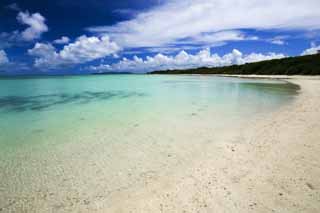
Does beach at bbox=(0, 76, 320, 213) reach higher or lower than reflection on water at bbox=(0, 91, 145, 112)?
higher

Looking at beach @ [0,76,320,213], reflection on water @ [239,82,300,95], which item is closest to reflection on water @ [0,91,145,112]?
beach @ [0,76,320,213]

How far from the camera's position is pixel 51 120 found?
8344mm

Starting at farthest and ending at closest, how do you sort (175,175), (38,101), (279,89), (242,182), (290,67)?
(290,67) < (279,89) < (38,101) < (175,175) < (242,182)

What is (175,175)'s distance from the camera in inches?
147

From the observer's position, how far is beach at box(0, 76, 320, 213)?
2.89 meters

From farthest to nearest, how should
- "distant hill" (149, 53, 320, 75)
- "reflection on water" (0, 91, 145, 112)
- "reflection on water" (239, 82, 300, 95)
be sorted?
1. "distant hill" (149, 53, 320, 75)
2. "reflection on water" (239, 82, 300, 95)
3. "reflection on water" (0, 91, 145, 112)

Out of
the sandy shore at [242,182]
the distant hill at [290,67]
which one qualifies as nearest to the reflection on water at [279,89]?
the sandy shore at [242,182]

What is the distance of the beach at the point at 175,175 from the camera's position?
9.48 ft

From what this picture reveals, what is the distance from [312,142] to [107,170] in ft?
15.6

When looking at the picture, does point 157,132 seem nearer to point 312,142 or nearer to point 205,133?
point 205,133

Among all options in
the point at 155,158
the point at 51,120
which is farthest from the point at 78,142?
the point at 51,120

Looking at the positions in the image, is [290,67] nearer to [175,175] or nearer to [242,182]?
[242,182]

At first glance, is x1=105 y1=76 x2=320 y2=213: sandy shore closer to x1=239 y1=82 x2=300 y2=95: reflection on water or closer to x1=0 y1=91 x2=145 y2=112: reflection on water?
x1=0 y1=91 x2=145 y2=112: reflection on water

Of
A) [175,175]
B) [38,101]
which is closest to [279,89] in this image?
[175,175]
